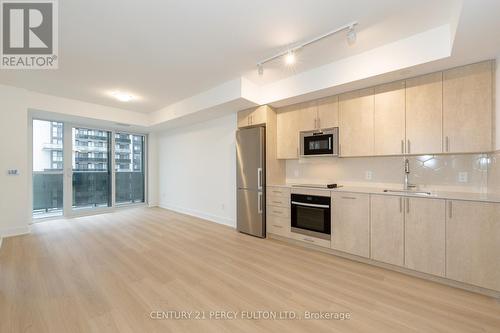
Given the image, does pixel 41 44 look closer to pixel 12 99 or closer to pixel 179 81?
pixel 179 81

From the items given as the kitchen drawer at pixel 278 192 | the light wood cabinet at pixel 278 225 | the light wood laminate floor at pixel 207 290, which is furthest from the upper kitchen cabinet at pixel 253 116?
the light wood laminate floor at pixel 207 290

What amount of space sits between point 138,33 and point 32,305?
301cm

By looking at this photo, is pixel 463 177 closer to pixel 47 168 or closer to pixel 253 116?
pixel 253 116

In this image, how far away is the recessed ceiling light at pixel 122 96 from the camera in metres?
4.50

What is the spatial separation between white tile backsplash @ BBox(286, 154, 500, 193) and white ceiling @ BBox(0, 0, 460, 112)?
1611mm

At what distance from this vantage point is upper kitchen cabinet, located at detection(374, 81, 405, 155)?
290 centimetres

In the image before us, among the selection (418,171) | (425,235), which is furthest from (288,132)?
(425,235)

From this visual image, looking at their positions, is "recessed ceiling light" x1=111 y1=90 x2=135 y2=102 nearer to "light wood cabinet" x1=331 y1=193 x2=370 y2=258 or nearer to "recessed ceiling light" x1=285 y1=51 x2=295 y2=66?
"recessed ceiling light" x1=285 y1=51 x2=295 y2=66

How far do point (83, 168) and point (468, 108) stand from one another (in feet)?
25.8

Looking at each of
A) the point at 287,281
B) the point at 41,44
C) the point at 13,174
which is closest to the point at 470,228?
the point at 287,281

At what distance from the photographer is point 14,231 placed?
4148 mm

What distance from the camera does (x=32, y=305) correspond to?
206 cm

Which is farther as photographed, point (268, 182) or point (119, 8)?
point (268, 182)

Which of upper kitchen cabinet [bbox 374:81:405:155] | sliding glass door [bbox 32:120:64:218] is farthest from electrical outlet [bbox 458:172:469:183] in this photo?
sliding glass door [bbox 32:120:64:218]
